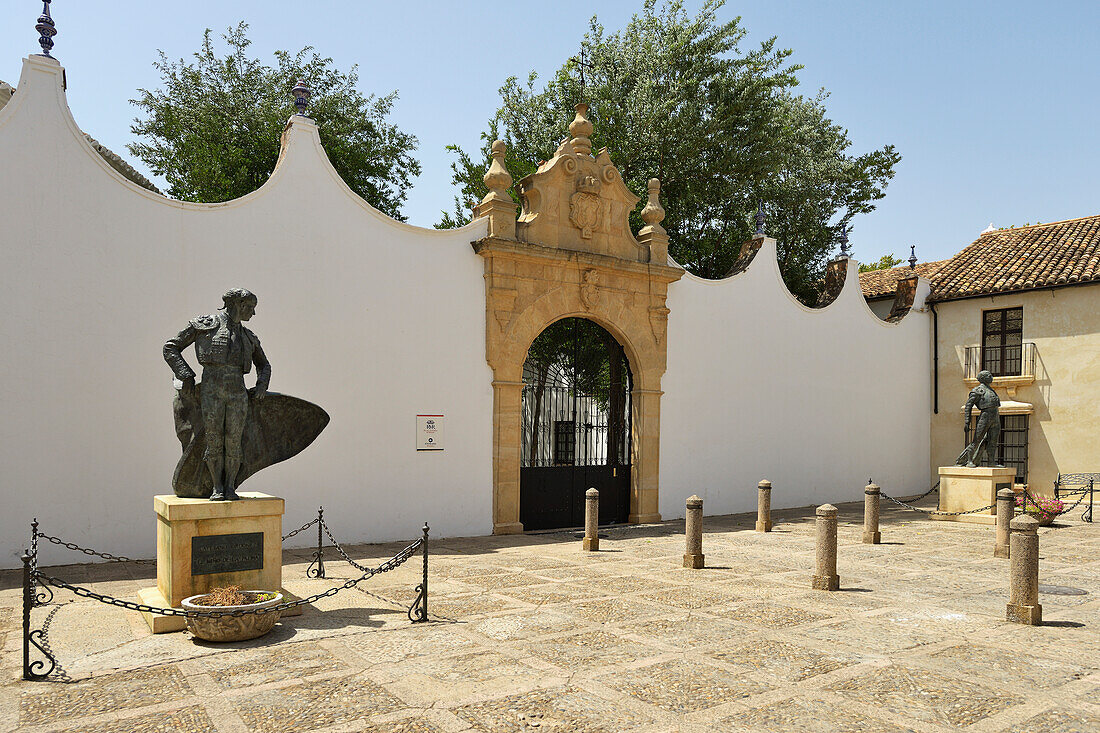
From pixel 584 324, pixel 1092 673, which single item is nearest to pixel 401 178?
pixel 584 324

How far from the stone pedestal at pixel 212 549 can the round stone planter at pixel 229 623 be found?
376 mm

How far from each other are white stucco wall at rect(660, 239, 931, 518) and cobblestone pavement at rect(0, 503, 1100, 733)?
584cm

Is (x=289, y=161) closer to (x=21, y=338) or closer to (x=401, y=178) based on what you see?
(x=21, y=338)

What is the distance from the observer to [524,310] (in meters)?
13.1

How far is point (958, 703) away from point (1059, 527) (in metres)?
11.4

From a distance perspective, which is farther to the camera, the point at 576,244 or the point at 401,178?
the point at 401,178

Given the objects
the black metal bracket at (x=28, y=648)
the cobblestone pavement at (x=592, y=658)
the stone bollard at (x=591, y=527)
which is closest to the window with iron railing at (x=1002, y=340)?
the cobblestone pavement at (x=592, y=658)

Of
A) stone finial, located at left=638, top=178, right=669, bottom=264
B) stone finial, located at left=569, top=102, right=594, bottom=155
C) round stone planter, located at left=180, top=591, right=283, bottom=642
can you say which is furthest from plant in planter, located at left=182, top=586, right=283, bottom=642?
stone finial, located at left=638, top=178, right=669, bottom=264

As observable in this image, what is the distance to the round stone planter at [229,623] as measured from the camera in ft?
19.8

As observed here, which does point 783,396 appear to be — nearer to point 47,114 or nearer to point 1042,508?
point 1042,508

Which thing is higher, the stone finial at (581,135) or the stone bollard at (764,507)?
the stone finial at (581,135)

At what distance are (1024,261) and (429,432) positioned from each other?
16.4 meters

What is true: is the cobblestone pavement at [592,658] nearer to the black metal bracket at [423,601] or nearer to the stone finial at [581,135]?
the black metal bracket at [423,601]

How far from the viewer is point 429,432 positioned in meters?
12.1
